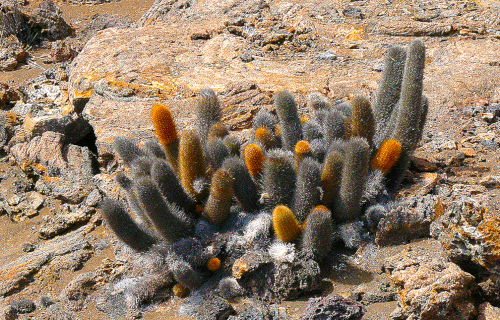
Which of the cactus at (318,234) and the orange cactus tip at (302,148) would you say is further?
the orange cactus tip at (302,148)

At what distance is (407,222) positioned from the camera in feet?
12.0

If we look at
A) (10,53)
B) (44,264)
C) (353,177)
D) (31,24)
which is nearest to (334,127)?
(353,177)

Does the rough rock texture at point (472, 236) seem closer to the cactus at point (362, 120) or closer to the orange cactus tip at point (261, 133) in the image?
the cactus at point (362, 120)

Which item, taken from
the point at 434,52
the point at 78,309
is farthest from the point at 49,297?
the point at 434,52

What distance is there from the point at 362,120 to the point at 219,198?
1403mm

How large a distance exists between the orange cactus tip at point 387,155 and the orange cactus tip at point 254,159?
983 mm

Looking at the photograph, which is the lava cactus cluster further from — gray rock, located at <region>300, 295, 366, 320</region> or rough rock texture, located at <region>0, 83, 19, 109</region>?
rough rock texture, located at <region>0, 83, 19, 109</region>

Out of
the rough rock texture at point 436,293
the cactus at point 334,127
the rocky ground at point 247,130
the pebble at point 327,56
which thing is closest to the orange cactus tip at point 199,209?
the rocky ground at point 247,130

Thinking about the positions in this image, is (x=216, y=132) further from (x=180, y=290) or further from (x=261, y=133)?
(x=180, y=290)

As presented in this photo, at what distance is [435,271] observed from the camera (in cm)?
304

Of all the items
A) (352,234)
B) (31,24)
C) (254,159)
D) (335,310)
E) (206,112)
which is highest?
(31,24)

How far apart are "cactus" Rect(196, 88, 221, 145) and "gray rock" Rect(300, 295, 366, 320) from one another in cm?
200

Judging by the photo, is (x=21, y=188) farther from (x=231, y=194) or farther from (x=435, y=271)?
(x=435, y=271)

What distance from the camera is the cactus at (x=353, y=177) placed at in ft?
11.6
